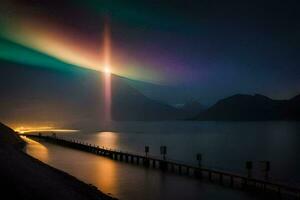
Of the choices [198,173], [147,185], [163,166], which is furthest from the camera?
[163,166]

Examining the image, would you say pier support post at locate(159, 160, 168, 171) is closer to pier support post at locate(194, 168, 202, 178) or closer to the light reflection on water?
the light reflection on water

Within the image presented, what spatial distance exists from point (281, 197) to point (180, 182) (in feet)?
46.0

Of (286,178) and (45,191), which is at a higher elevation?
(45,191)

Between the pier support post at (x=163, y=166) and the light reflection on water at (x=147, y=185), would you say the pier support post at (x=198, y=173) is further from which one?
the pier support post at (x=163, y=166)

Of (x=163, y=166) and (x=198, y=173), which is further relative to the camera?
(x=163, y=166)

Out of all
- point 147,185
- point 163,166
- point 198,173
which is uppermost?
point 198,173

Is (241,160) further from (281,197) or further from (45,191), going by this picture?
(45,191)

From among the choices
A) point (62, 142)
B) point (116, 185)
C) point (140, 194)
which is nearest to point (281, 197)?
point (140, 194)

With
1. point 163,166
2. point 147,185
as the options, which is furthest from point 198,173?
point 163,166

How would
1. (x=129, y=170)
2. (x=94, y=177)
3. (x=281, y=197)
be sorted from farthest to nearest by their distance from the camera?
1. (x=129, y=170)
2. (x=94, y=177)
3. (x=281, y=197)

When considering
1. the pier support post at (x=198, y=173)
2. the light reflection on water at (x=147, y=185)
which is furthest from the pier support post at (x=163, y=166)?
the pier support post at (x=198, y=173)

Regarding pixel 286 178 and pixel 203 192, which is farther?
pixel 286 178

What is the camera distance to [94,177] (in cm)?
4897

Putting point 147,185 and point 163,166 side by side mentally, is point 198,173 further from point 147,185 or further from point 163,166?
point 163,166
